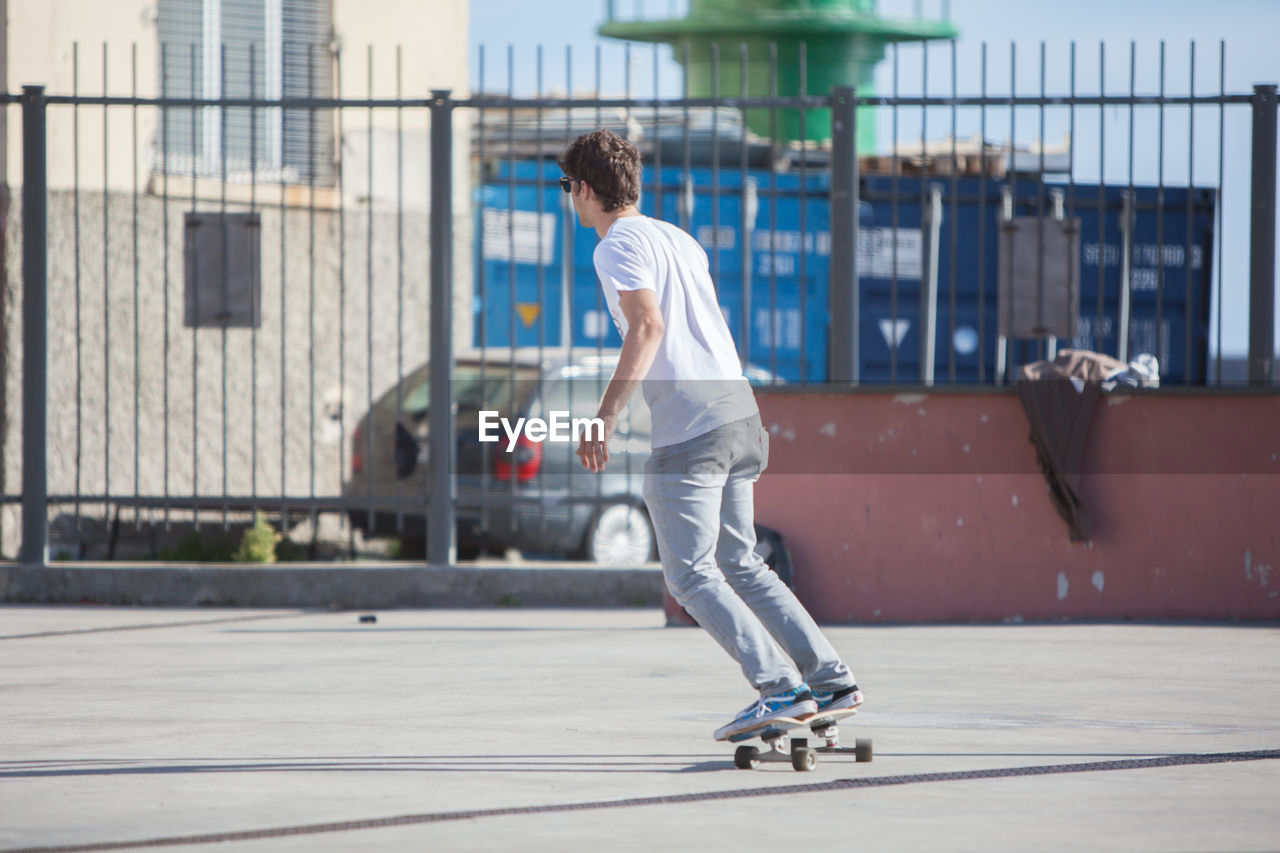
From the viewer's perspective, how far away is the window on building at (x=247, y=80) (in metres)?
12.4

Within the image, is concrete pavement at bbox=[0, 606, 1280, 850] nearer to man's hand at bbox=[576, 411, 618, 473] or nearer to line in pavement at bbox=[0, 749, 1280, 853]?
line in pavement at bbox=[0, 749, 1280, 853]

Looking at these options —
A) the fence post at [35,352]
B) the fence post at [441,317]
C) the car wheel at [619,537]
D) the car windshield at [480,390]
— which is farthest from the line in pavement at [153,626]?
the car wheel at [619,537]

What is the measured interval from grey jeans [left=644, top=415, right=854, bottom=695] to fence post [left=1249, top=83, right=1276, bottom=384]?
14.7 feet

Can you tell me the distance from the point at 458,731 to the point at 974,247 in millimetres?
11706

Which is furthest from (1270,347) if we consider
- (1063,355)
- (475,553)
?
(475,553)

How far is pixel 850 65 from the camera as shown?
28.3 m

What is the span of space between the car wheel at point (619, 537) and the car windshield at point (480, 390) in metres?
0.89

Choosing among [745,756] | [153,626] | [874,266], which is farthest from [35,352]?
[874,266]

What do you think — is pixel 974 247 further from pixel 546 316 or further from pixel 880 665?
pixel 880 665

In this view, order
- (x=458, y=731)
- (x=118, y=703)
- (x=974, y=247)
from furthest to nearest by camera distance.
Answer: (x=974, y=247), (x=118, y=703), (x=458, y=731)

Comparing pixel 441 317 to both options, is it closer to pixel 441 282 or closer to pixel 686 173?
pixel 441 282

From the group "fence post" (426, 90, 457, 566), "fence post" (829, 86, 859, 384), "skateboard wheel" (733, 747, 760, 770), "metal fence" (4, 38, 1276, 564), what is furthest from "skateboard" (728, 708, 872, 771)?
"fence post" (426, 90, 457, 566)

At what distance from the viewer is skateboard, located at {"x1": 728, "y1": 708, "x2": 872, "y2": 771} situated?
4344 millimetres

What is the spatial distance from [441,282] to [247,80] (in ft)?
15.2
